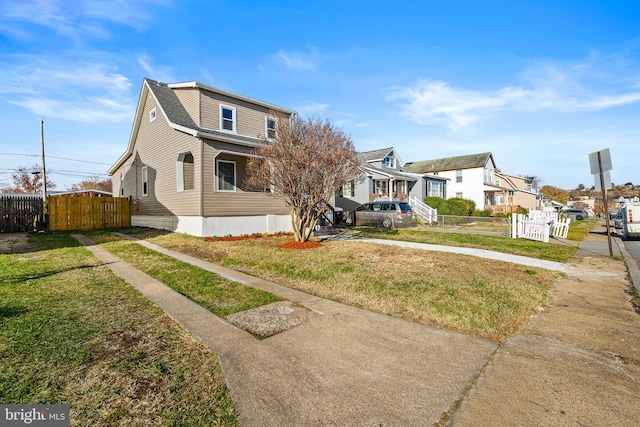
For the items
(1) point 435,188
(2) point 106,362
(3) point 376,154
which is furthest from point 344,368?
(1) point 435,188

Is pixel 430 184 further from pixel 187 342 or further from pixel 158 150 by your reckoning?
pixel 187 342

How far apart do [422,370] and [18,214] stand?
73.5ft

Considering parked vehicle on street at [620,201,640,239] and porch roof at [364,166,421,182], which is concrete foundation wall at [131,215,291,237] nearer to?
porch roof at [364,166,421,182]

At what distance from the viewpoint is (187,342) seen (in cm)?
345

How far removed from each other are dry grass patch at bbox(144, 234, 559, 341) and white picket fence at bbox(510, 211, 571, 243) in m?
7.07

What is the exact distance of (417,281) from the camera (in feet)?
19.8

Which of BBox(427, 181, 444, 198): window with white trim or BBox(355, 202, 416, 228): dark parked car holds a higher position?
BBox(427, 181, 444, 198): window with white trim

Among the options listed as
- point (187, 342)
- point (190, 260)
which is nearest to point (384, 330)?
point (187, 342)

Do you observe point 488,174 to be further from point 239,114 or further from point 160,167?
point 160,167

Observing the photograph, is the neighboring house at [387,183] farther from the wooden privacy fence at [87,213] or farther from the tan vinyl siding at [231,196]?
the wooden privacy fence at [87,213]

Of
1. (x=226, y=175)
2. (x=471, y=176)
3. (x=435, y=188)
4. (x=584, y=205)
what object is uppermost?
(x=471, y=176)

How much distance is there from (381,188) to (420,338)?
28228 millimetres

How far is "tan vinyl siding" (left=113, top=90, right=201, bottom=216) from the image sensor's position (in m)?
13.9

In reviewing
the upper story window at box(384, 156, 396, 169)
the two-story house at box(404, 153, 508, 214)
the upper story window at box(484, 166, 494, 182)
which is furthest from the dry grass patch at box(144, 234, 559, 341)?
the upper story window at box(484, 166, 494, 182)
